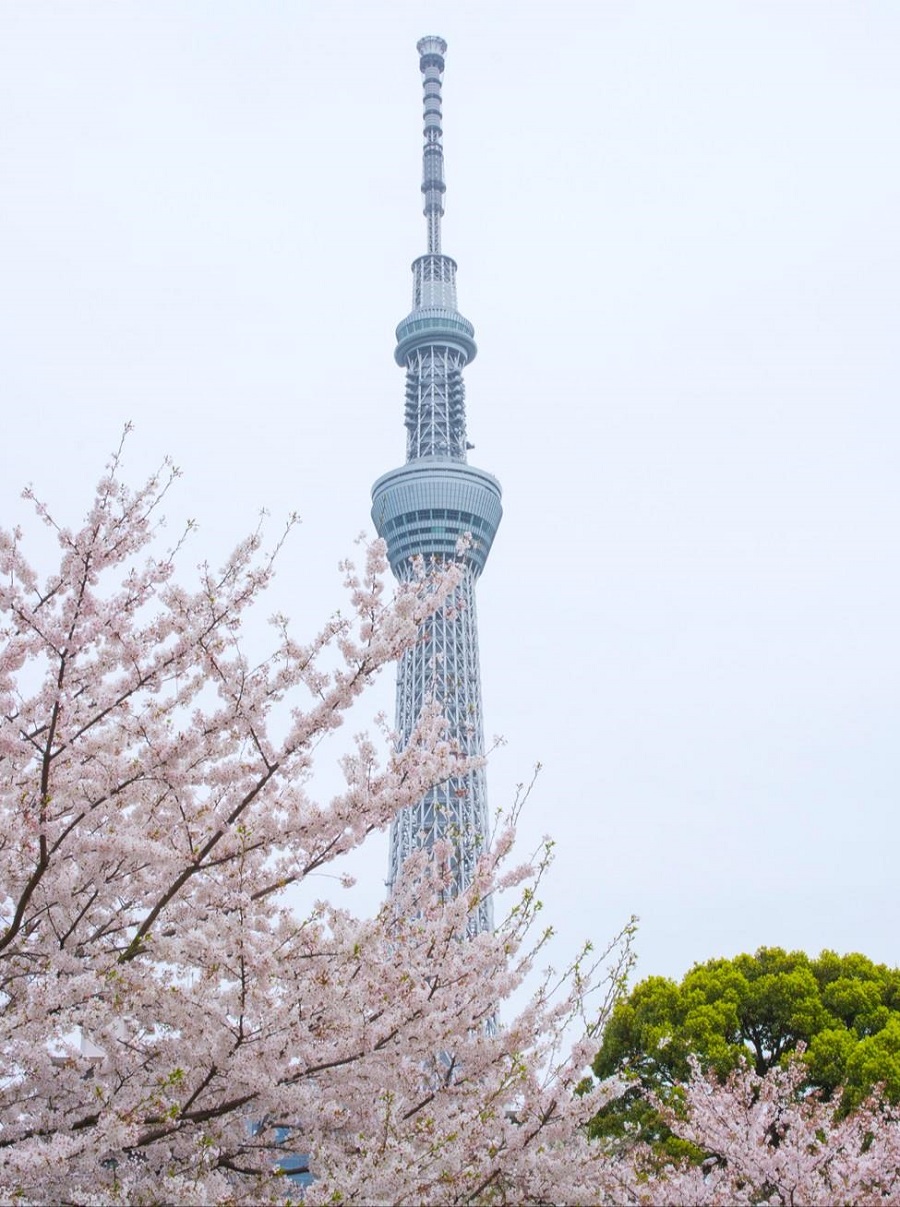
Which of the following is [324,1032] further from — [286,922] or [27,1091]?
[27,1091]

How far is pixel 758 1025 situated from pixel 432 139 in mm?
79645

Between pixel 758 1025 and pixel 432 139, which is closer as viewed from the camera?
pixel 758 1025

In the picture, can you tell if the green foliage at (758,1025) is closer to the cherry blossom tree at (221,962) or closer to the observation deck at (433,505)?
the cherry blossom tree at (221,962)

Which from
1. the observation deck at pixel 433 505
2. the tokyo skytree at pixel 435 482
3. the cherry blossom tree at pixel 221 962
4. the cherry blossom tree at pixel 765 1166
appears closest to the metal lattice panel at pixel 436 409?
the tokyo skytree at pixel 435 482

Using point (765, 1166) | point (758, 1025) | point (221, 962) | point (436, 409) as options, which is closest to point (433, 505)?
point (436, 409)

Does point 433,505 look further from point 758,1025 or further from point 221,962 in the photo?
point 221,962

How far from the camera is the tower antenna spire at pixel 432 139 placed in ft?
281

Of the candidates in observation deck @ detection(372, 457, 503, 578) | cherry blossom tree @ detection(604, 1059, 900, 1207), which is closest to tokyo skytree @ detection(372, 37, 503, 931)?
observation deck @ detection(372, 457, 503, 578)

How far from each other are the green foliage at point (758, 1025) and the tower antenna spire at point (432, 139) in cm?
7219

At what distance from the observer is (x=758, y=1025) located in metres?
21.1

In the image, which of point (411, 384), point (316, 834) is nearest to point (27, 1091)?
point (316, 834)

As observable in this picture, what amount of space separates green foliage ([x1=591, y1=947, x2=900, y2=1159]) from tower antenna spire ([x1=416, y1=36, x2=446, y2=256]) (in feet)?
237

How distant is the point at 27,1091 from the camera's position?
21.4ft

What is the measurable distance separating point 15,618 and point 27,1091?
2752mm
